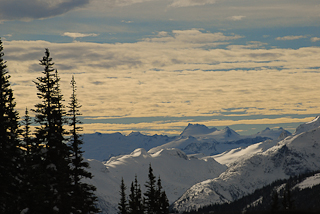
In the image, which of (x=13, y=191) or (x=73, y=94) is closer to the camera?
(x=13, y=191)

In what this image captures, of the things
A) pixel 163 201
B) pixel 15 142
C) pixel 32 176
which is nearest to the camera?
pixel 32 176

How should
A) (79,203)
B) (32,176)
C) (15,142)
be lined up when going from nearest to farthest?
(32,176)
(15,142)
(79,203)

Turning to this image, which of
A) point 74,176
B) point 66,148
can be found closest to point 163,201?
point 74,176

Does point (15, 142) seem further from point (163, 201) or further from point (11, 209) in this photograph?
point (163, 201)

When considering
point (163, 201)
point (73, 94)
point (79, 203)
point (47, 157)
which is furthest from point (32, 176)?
point (163, 201)

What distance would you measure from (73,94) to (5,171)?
1244 cm

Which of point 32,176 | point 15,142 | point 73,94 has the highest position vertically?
point 73,94

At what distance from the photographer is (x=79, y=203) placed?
46.0 meters

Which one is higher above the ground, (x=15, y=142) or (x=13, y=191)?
(x=15, y=142)

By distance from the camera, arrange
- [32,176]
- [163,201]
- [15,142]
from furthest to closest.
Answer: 1. [163,201]
2. [15,142]
3. [32,176]

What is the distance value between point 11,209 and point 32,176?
349 cm

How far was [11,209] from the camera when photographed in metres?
37.8

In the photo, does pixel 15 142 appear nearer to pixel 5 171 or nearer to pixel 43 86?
pixel 5 171

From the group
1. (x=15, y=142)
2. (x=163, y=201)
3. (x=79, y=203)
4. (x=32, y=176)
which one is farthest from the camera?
(x=163, y=201)
